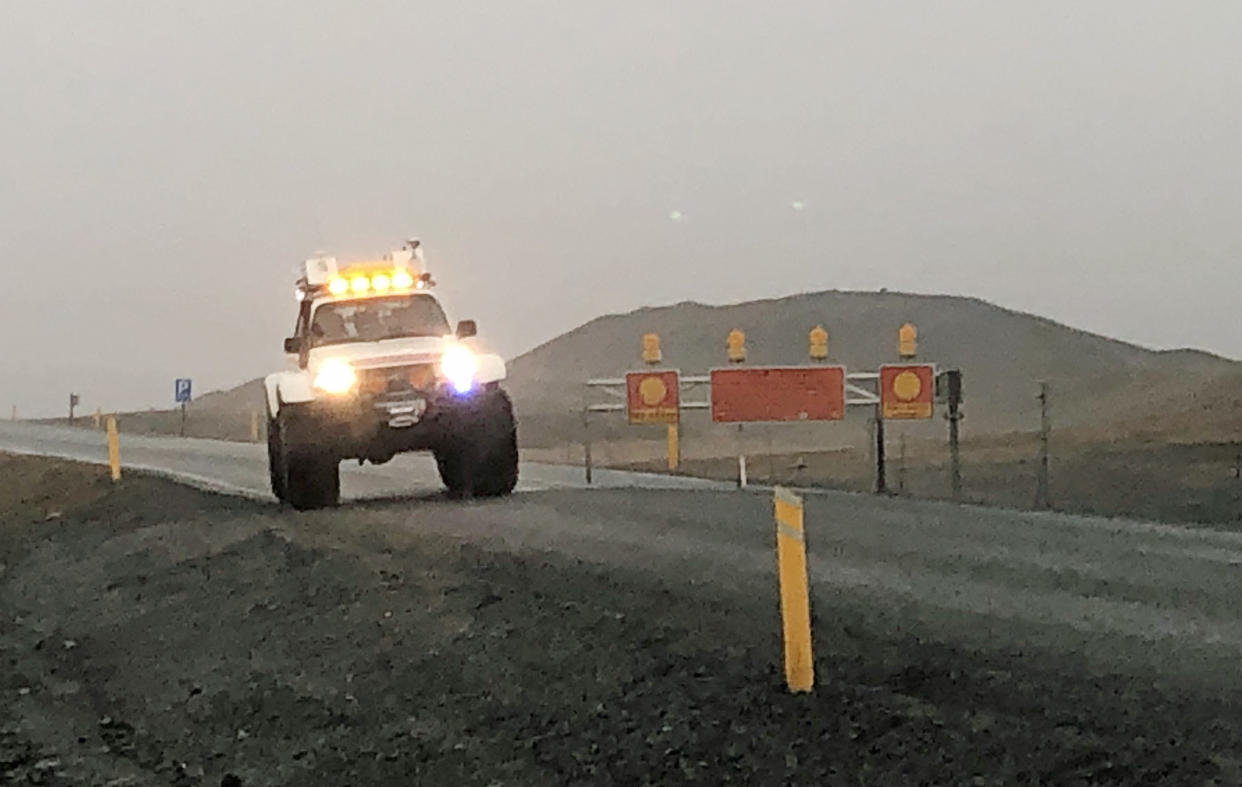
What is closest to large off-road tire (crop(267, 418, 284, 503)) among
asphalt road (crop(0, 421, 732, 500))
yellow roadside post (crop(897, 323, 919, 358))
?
asphalt road (crop(0, 421, 732, 500))

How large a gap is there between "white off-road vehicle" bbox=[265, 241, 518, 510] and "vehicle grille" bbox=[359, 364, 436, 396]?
0.01 m

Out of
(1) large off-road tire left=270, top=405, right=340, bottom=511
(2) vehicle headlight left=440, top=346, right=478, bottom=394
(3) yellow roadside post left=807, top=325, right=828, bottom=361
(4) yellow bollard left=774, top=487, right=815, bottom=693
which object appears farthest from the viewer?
(3) yellow roadside post left=807, top=325, right=828, bottom=361

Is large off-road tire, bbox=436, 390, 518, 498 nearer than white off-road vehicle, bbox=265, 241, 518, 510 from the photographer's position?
No

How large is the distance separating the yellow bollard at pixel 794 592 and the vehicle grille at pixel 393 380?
10917 millimetres

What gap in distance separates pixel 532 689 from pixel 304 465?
10282mm

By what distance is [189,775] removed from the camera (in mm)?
8148

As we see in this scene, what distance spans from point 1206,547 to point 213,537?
9.11 meters

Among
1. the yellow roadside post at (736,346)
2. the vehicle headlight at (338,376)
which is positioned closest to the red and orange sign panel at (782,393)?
the yellow roadside post at (736,346)

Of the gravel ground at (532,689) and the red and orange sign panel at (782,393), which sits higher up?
the red and orange sign panel at (782,393)

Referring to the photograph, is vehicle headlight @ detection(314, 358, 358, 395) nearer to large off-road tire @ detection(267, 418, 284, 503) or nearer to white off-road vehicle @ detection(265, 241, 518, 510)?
white off-road vehicle @ detection(265, 241, 518, 510)

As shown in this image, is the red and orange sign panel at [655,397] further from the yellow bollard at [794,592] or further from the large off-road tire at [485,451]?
the yellow bollard at [794,592]

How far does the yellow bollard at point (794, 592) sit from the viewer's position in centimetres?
830

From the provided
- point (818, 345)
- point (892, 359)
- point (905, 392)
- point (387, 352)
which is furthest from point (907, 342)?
point (892, 359)

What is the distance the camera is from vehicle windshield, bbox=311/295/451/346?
19719 mm
